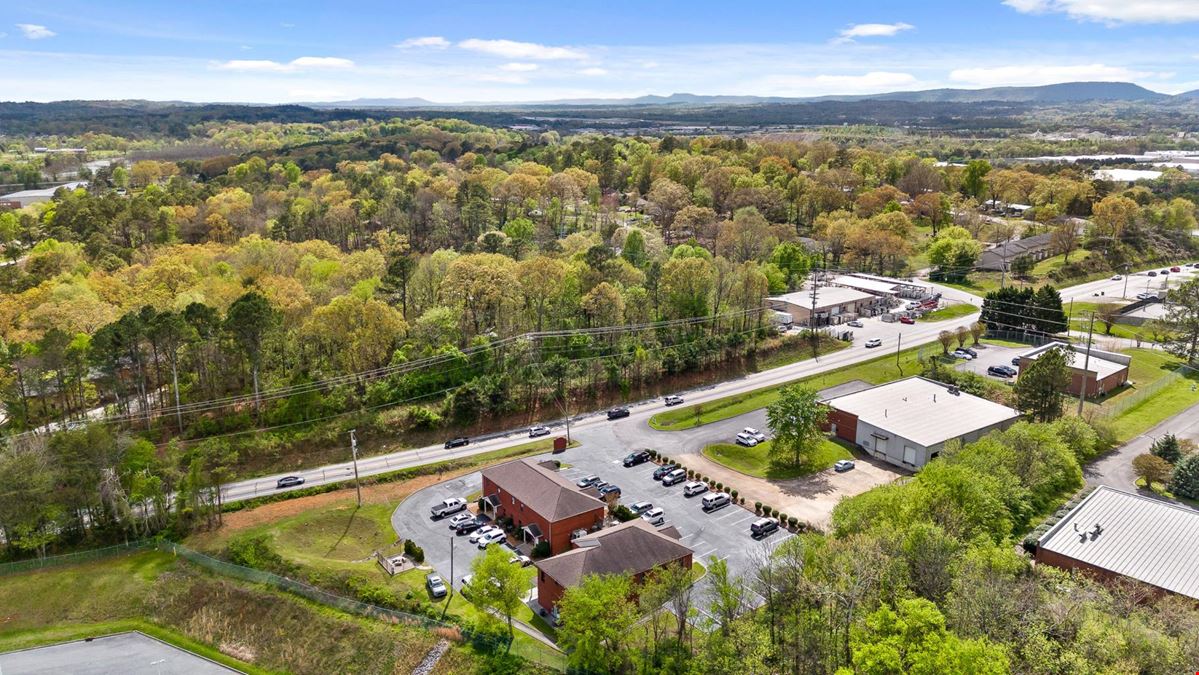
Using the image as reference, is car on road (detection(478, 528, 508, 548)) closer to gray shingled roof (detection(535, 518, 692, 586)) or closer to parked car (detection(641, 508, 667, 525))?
gray shingled roof (detection(535, 518, 692, 586))

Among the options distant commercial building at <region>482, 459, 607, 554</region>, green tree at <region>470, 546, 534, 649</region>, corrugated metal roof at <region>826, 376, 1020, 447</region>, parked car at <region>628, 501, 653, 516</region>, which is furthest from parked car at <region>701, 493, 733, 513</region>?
green tree at <region>470, 546, 534, 649</region>

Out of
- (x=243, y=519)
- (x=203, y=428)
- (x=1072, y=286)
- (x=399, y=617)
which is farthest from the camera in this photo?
(x=1072, y=286)

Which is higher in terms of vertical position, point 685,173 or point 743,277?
point 685,173

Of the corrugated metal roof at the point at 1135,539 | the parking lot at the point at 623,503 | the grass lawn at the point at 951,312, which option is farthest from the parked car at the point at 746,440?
the grass lawn at the point at 951,312

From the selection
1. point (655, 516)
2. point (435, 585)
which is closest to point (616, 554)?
point (655, 516)

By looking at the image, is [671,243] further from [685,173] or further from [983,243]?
[983,243]

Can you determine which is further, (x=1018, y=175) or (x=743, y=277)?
(x=1018, y=175)

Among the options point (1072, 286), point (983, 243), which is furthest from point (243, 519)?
point (983, 243)
